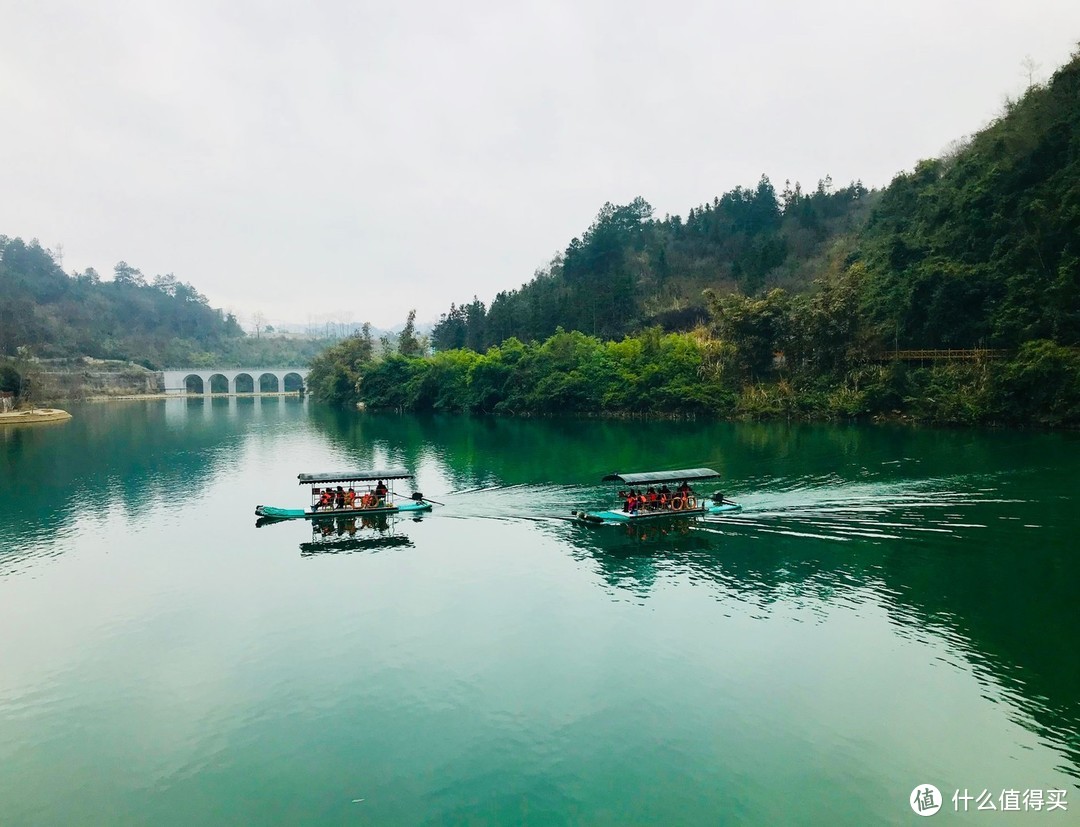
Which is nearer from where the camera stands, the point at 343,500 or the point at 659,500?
the point at 659,500

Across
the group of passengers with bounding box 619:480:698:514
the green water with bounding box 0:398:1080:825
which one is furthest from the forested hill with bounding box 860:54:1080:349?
the group of passengers with bounding box 619:480:698:514

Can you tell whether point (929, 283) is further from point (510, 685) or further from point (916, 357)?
point (510, 685)

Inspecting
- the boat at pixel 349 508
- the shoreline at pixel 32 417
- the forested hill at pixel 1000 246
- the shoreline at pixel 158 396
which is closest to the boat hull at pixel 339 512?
the boat at pixel 349 508

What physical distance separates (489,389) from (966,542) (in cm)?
5759

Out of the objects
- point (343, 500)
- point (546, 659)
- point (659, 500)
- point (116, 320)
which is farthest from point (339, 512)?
point (116, 320)

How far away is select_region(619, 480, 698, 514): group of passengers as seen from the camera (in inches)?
1025

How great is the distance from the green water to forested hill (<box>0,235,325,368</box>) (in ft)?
349

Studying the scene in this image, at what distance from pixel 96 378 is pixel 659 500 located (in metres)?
127

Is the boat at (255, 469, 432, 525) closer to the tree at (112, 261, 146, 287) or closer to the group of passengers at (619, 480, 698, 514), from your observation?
the group of passengers at (619, 480, 698, 514)

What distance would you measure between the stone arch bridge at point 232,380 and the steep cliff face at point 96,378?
10.0 feet

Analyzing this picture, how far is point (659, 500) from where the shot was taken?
26.3 meters

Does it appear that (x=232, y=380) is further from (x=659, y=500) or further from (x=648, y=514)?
(x=648, y=514)

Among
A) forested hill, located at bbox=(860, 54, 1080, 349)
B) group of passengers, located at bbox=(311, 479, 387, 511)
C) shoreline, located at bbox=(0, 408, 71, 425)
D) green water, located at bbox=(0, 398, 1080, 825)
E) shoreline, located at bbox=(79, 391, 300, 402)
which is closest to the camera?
green water, located at bbox=(0, 398, 1080, 825)

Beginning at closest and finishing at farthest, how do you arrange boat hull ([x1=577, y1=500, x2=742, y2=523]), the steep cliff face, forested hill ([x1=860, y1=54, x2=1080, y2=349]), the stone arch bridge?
boat hull ([x1=577, y1=500, x2=742, y2=523]), forested hill ([x1=860, y1=54, x2=1080, y2=349]), the steep cliff face, the stone arch bridge
